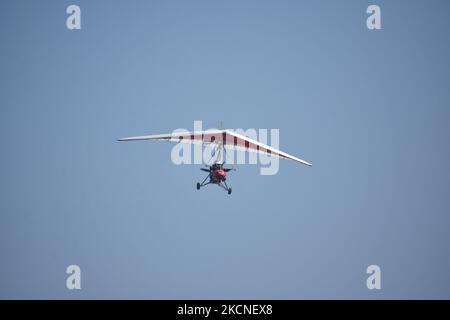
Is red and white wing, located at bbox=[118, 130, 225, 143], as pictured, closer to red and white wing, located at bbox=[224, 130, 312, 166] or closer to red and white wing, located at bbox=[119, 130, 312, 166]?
red and white wing, located at bbox=[119, 130, 312, 166]

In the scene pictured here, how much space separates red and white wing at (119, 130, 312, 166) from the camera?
1818 inches

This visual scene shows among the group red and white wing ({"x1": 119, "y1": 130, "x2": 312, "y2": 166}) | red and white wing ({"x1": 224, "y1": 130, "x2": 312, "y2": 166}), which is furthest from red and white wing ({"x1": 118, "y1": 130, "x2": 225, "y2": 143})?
red and white wing ({"x1": 224, "y1": 130, "x2": 312, "y2": 166})

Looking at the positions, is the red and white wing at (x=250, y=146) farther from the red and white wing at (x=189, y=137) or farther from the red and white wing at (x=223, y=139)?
the red and white wing at (x=189, y=137)

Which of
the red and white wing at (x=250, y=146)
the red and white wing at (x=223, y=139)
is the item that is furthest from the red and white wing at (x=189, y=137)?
the red and white wing at (x=250, y=146)

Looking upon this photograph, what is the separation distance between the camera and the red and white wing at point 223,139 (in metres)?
46.2

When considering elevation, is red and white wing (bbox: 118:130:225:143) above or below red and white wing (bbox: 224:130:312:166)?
above

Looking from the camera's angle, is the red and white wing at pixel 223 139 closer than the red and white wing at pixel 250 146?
Yes

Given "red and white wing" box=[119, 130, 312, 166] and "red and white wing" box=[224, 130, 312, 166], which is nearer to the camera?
"red and white wing" box=[119, 130, 312, 166]

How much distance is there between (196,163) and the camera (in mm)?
46781

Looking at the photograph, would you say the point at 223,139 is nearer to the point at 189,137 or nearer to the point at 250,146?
the point at 189,137
